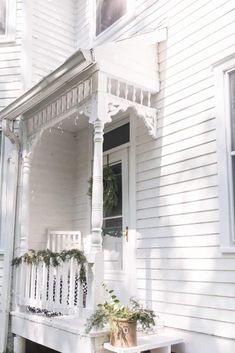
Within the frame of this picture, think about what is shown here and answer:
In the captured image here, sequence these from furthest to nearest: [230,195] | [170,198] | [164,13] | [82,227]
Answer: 1. [82,227]
2. [164,13]
3. [170,198]
4. [230,195]

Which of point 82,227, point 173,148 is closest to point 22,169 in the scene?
point 82,227

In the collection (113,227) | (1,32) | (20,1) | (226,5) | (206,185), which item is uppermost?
(20,1)

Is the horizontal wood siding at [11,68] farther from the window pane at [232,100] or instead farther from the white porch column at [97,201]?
the window pane at [232,100]

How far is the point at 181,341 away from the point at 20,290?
217cm

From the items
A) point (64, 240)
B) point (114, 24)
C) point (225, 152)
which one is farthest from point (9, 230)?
point (114, 24)

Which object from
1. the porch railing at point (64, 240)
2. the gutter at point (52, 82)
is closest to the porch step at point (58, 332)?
the porch railing at point (64, 240)

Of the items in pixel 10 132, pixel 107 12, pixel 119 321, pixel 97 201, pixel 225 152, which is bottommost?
pixel 119 321

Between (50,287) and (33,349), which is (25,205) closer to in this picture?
(50,287)

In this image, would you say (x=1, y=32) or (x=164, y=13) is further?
(x=1, y=32)

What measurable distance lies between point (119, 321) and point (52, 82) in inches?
106

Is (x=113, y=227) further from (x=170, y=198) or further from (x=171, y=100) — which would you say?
(x=171, y=100)

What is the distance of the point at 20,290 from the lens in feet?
16.3

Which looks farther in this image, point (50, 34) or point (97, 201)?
point (50, 34)

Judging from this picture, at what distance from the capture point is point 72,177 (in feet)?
20.5
